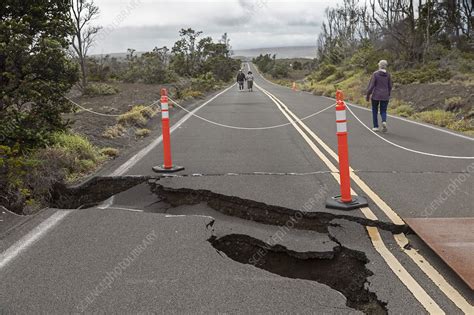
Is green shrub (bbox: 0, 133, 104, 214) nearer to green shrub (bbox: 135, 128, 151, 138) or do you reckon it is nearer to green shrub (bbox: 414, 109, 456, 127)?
green shrub (bbox: 135, 128, 151, 138)

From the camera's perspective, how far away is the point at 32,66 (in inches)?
280

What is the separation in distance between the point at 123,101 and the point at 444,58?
2208cm

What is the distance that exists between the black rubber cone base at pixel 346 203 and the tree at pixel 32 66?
15.1ft

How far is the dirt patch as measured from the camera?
15148mm

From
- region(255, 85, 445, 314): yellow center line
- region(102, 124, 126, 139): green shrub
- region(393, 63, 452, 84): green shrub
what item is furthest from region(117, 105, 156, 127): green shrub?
region(393, 63, 452, 84): green shrub

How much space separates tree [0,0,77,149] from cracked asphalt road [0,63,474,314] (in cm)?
169

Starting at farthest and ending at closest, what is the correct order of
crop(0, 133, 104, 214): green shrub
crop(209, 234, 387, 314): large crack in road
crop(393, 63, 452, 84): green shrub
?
1. crop(393, 63, 452, 84): green shrub
2. crop(0, 133, 104, 214): green shrub
3. crop(209, 234, 387, 314): large crack in road

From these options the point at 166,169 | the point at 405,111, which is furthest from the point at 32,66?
the point at 405,111

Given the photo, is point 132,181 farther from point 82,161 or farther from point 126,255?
point 126,255

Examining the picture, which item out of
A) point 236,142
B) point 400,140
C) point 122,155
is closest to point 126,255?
point 122,155

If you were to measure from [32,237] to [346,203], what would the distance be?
3411 mm

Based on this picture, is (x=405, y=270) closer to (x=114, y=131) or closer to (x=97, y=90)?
(x=114, y=131)

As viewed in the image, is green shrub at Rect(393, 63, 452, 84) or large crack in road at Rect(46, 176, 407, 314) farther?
green shrub at Rect(393, 63, 452, 84)

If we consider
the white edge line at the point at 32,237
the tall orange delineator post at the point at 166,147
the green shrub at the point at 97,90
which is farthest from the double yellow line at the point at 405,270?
the green shrub at the point at 97,90
